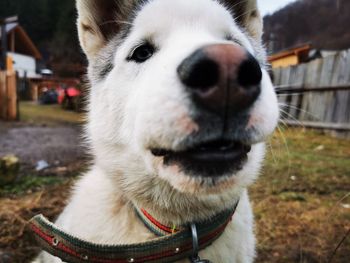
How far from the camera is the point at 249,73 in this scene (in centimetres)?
132

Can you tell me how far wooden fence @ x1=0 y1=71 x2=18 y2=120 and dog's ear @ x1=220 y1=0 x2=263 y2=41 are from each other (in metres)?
11.7

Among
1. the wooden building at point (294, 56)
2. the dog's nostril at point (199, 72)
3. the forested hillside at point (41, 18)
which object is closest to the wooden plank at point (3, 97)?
the dog's nostril at point (199, 72)

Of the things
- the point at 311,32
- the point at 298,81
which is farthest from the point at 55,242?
the point at 311,32

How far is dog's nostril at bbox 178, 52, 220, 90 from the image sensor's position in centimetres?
125

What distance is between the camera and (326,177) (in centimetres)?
511

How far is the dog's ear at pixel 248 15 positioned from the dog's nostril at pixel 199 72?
1378mm

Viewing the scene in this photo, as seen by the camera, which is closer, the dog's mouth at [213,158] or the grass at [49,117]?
the dog's mouth at [213,158]

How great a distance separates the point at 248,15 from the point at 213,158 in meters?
1.45

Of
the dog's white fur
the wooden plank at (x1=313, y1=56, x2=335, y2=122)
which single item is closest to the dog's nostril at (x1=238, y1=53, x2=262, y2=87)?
the dog's white fur

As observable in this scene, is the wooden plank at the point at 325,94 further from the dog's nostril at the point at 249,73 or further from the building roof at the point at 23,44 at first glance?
the building roof at the point at 23,44

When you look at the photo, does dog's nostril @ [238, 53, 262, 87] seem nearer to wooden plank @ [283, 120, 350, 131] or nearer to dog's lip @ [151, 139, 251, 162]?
dog's lip @ [151, 139, 251, 162]

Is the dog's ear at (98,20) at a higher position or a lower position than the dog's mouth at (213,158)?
higher

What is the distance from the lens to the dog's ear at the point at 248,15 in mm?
2477

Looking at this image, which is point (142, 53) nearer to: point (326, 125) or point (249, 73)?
point (249, 73)
